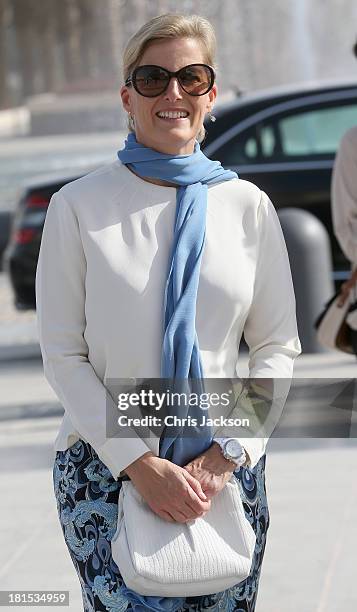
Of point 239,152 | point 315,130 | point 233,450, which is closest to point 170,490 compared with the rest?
point 233,450

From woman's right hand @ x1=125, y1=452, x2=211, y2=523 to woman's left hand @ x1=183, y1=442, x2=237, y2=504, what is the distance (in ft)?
0.07

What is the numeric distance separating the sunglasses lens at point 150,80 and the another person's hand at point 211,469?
0.72 metres

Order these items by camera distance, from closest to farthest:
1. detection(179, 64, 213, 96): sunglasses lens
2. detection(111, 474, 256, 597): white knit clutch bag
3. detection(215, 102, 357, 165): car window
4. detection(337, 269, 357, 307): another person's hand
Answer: detection(111, 474, 256, 597): white knit clutch bag < detection(179, 64, 213, 96): sunglasses lens < detection(337, 269, 357, 307): another person's hand < detection(215, 102, 357, 165): car window

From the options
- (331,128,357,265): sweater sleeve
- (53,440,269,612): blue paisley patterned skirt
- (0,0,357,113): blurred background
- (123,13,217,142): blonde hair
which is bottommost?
(0,0,357,113): blurred background

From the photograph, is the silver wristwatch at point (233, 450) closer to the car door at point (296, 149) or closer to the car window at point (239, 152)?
the car door at point (296, 149)

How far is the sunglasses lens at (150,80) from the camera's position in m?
3.21

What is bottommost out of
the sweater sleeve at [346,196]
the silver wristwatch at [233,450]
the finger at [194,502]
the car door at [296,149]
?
the car door at [296,149]

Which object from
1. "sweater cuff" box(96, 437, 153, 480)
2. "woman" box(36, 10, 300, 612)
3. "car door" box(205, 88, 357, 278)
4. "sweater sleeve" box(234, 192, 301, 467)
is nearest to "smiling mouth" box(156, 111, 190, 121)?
"woman" box(36, 10, 300, 612)

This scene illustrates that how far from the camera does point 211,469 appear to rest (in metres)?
3.12

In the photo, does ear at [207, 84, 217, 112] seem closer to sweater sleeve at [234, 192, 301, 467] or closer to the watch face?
sweater sleeve at [234, 192, 301, 467]

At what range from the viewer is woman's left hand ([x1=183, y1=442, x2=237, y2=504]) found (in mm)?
3102

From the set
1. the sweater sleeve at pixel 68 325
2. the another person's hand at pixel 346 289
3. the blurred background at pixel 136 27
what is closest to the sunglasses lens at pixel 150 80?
the sweater sleeve at pixel 68 325

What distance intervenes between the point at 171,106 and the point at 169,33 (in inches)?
5.9

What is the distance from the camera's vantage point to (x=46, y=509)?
19.8ft
